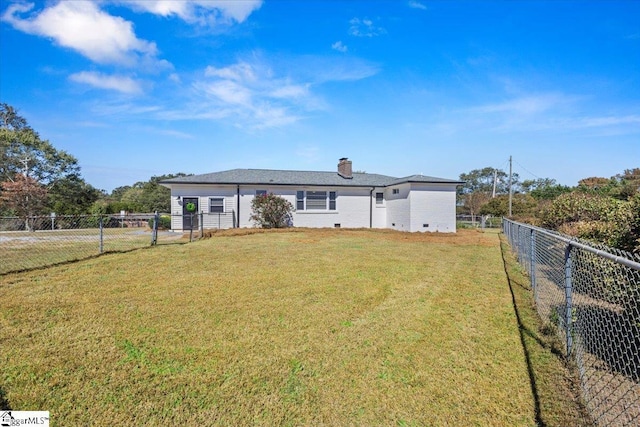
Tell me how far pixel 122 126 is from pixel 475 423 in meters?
21.5

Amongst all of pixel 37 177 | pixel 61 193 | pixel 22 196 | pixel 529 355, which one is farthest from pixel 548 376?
pixel 61 193

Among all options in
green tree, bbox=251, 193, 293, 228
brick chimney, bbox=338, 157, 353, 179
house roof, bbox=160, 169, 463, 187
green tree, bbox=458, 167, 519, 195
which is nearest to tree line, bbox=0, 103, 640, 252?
house roof, bbox=160, 169, 463, 187

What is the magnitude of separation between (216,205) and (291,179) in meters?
4.94

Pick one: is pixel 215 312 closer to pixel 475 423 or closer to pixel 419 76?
pixel 475 423

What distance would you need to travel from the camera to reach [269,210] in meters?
17.9

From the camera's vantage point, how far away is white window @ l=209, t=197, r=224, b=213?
59.4ft

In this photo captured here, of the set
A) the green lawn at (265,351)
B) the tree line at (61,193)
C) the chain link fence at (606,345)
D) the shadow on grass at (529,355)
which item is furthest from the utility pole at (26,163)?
the chain link fence at (606,345)

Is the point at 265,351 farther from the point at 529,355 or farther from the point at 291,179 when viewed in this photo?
the point at 291,179

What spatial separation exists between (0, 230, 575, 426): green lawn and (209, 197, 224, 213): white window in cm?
1181

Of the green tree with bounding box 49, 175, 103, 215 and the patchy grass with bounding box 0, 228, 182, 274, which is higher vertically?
the green tree with bounding box 49, 175, 103, 215

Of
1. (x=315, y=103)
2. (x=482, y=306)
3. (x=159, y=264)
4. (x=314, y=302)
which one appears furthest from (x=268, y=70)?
(x=482, y=306)

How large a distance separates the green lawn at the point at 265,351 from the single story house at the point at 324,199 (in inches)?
458

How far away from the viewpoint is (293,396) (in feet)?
8.50

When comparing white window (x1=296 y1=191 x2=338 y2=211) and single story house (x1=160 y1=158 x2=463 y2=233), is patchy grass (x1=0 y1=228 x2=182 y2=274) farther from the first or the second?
white window (x1=296 y1=191 x2=338 y2=211)
